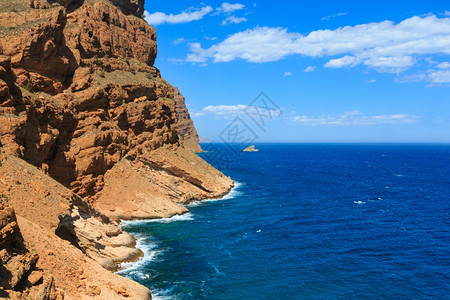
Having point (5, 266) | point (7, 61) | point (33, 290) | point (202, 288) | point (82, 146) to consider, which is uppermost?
point (7, 61)

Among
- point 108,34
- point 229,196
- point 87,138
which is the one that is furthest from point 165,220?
point 108,34

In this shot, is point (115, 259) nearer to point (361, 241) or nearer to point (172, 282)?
point (172, 282)

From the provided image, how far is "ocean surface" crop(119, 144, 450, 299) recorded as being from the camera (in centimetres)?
3500

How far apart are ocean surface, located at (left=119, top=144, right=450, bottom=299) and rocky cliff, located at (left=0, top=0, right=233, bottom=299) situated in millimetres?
6036

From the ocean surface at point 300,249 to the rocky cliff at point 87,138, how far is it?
6036 millimetres

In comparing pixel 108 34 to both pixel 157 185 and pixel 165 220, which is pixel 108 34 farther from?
pixel 165 220

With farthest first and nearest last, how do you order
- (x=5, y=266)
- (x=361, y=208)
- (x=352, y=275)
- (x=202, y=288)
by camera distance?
1. (x=361, y=208)
2. (x=352, y=275)
3. (x=202, y=288)
4. (x=5, y=266)

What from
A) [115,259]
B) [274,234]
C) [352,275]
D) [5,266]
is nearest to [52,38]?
[115,259]

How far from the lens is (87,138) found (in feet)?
196

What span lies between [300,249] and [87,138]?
42146 millimetres

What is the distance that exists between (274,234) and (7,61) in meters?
45.3

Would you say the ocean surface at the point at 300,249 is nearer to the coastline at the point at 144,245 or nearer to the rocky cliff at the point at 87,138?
the coastline at the point at 144,245

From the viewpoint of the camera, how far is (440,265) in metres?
41.6

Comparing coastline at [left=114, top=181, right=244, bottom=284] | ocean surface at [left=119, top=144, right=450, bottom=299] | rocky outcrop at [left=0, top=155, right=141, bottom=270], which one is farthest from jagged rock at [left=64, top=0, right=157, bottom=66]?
ocean surface at [left=119, top=144, right=450, bottom=299]
